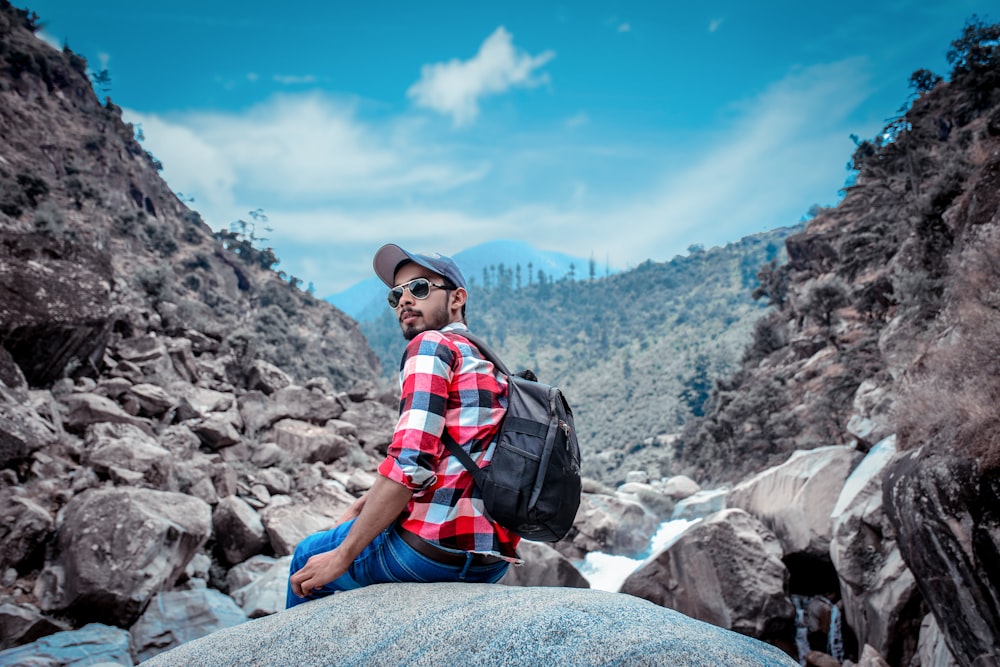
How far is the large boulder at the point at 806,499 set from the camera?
7.38 m

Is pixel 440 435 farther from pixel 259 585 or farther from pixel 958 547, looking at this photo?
pixel 259 585

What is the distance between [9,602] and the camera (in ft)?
14.7

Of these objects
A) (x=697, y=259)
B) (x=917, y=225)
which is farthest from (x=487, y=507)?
(x=697, y=259)

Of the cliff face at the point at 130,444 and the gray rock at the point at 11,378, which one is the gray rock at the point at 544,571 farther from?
the gray rock at the point at 11,378

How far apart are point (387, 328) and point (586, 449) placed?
94937 mm

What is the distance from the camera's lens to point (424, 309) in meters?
2.10

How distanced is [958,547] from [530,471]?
3877mm

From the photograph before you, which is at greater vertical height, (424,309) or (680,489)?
(424,309)

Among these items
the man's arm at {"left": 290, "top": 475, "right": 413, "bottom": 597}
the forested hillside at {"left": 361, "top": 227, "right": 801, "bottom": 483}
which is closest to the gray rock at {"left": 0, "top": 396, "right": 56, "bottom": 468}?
the man's arm at {"left": 290, "top": 475, "right": 413, "bottom": 597}

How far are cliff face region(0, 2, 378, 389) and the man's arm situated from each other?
27.4 feet

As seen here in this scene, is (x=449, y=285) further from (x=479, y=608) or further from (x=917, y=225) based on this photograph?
(x=917, y=225)

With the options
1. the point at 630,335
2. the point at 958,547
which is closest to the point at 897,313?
the point at 958,547

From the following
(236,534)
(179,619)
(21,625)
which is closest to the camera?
(21,625)

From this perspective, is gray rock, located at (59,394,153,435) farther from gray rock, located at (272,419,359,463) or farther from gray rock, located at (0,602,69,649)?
gray rock, located at (0,602,69,649)
